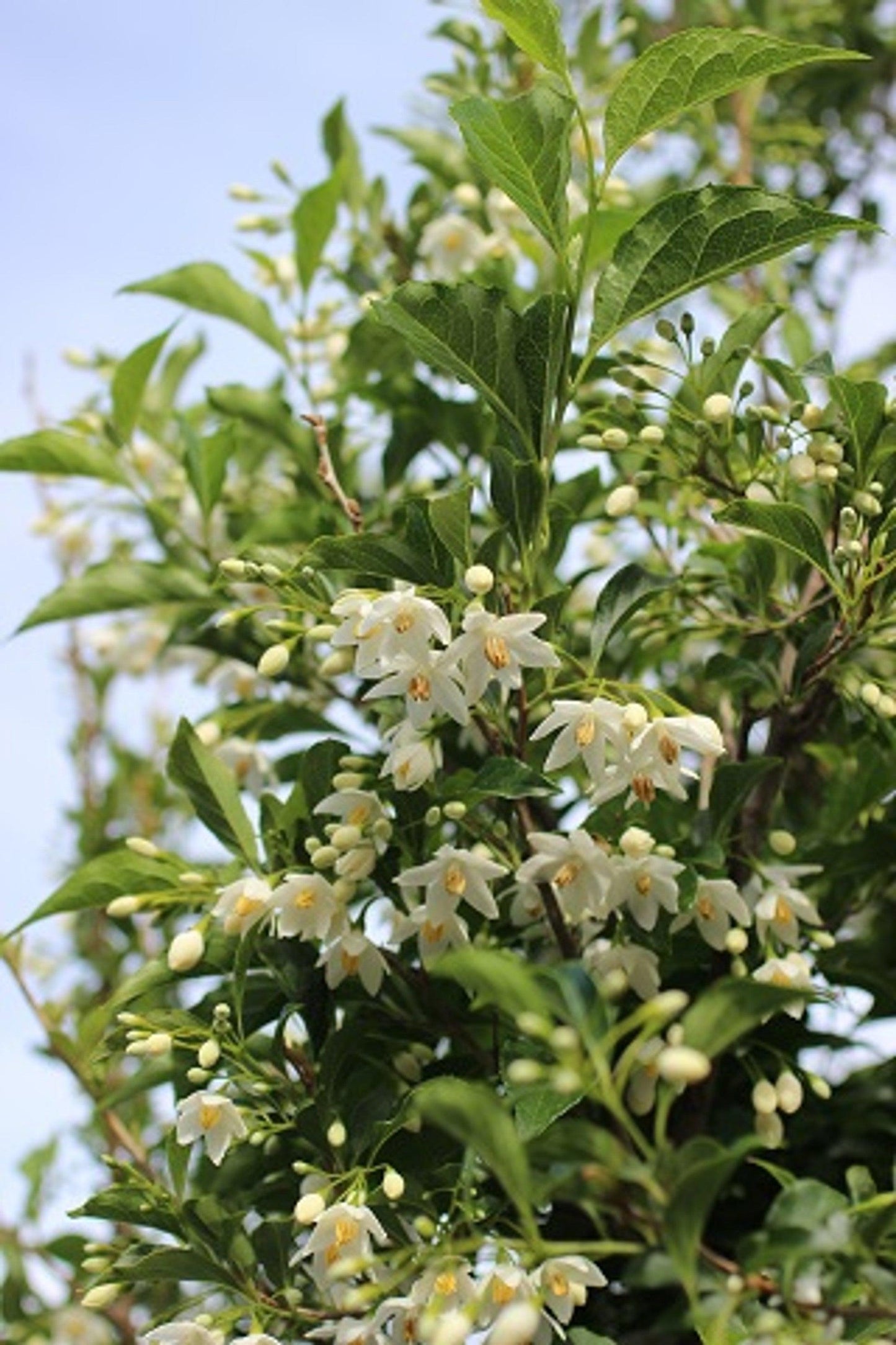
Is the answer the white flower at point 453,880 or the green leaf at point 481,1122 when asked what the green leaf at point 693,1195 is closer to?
the green leaf at point 481,1122

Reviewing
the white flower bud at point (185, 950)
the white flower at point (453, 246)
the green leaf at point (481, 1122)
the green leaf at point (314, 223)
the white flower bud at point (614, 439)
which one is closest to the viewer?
the green leaf at point (481, 1122)

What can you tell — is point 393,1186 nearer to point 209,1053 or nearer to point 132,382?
point 209,1053

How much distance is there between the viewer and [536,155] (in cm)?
157

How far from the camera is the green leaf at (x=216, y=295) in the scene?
243 centimetres

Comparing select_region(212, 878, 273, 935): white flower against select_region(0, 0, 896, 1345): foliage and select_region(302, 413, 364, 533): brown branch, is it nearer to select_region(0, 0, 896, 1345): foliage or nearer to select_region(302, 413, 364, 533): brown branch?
select_region(0, 0, 896, 1345): foliage

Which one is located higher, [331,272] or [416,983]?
[331,272]

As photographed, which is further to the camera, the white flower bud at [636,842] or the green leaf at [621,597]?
the green leaf at [621,597]

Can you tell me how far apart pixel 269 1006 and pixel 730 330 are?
0.96 metres

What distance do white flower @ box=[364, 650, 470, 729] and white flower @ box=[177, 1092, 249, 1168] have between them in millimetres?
437

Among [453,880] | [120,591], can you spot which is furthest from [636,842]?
[120,591]

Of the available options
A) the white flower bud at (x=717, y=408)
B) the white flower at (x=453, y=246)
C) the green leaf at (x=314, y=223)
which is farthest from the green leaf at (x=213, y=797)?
the white flower at (x=453, y=246)

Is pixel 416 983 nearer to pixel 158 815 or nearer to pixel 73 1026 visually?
pixel 73 1026

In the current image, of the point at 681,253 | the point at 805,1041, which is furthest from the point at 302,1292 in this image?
the point at 681,253

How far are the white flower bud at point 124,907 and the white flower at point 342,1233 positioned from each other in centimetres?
50
